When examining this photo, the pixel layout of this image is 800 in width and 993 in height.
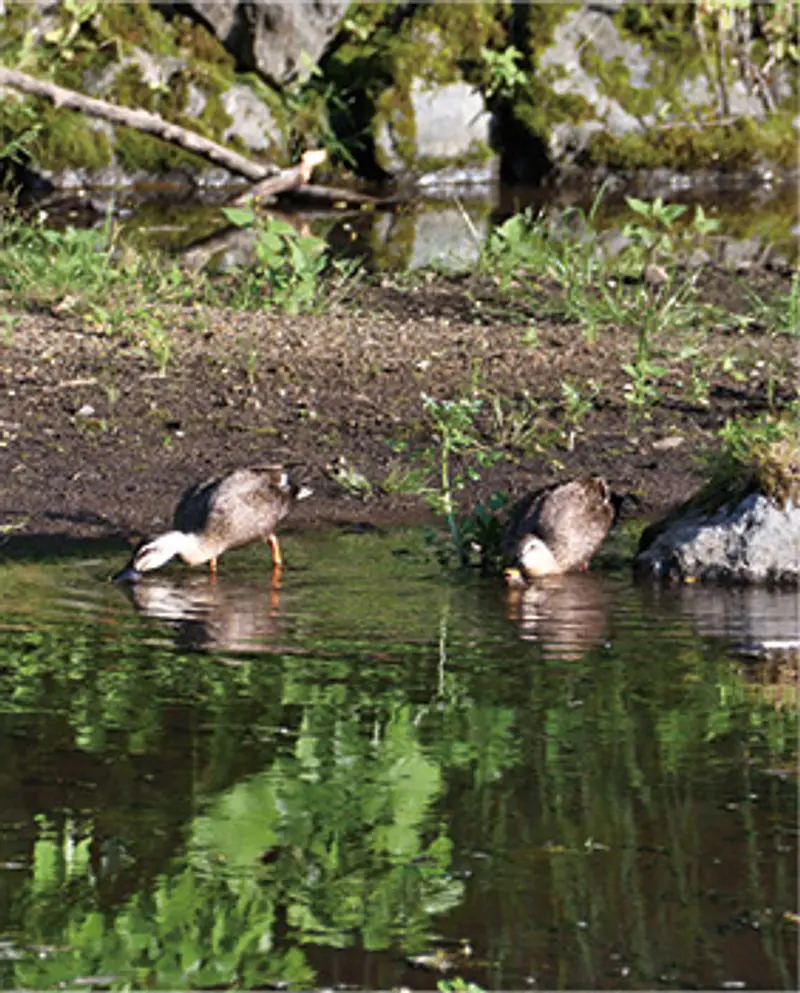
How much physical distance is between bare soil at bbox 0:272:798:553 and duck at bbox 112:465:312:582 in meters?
0.54

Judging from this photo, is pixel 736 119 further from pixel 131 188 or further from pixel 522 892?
pixel 522 892

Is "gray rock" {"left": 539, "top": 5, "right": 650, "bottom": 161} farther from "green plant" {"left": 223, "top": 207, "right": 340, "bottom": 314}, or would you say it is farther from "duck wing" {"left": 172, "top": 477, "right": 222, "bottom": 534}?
"duck wing" {"left": 172, "top": 477, "right": 222, "bottom": 534}

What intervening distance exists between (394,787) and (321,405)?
5211mm

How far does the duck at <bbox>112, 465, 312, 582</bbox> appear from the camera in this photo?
795cm

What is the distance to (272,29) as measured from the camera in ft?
66.1

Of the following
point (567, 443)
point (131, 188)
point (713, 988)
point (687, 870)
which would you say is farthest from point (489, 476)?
point (131, 188)

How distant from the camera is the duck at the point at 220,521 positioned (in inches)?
313

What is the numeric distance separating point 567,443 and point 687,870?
17.3 ft

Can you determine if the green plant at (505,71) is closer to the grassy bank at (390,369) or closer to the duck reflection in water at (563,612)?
the grassy bank at (390,369)

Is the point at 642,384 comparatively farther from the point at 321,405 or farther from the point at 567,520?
the point at 567,520

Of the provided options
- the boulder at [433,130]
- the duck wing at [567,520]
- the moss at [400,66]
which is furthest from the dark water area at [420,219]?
the duck wing at [567,520]

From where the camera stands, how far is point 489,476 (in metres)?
9.54

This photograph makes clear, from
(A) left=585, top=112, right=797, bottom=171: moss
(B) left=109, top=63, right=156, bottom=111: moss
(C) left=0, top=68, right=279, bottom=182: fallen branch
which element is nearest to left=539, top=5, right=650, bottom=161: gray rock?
(A) left=585, top=112, right=797, bottom=171: moss

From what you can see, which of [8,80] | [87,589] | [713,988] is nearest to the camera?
[713,988]
